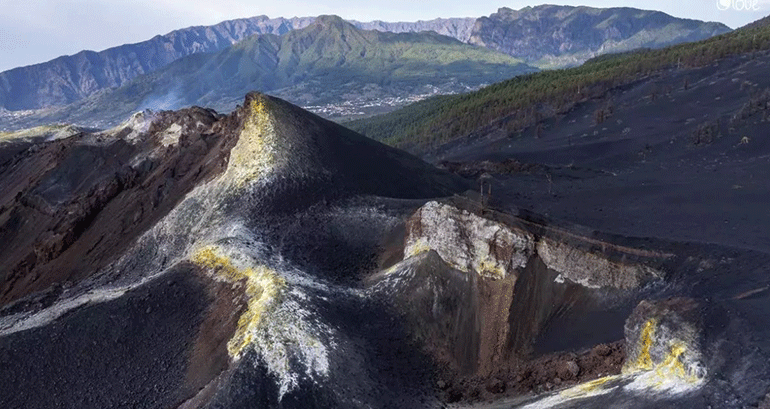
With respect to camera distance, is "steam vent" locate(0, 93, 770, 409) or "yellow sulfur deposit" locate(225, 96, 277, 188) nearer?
"steam vent" locate(0, 93, 770, 409)

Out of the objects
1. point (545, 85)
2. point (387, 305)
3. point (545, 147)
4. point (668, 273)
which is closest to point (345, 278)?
point (387, 305)

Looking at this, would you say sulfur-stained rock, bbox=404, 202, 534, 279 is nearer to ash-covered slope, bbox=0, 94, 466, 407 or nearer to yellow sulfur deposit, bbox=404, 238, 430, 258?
yellow sulfur deposit, bbox=404, 238, 430, 258

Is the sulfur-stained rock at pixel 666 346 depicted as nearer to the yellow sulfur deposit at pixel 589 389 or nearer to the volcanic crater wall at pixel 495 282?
the yellow sulfur deposit at pixel 589 389

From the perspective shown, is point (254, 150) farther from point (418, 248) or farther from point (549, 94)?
point (549, 94)

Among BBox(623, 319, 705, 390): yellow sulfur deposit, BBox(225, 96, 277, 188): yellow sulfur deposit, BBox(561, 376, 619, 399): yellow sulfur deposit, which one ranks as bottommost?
BBox(561, 376, 619, 399): yellow sulfur deposit

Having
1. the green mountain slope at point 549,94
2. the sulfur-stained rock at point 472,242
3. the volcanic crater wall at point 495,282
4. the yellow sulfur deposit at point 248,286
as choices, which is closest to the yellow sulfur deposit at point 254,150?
the yellow sulfur deposit at point 248,286

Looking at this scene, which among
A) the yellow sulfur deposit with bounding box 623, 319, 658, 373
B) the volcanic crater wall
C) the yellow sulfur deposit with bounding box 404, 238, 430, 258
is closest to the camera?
the yellow sulfur deposit with bounding box 623, 319, 658, 373

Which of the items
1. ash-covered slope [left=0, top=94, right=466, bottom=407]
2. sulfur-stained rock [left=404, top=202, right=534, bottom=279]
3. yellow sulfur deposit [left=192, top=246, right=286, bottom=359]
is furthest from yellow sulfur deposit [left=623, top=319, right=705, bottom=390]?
yellow sulfur deposit [left=192, top=246, right=286, bottom=359]
